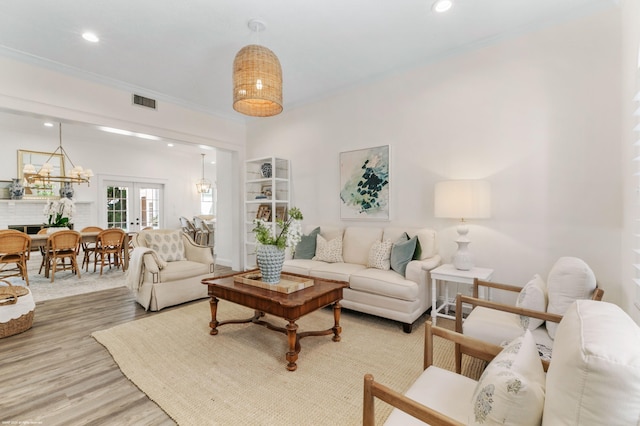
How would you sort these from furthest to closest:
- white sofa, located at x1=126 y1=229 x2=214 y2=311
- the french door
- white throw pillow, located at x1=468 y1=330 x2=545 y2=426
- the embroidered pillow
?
the french door → the embroidered pillow → white sofa, located at x1=126 y1=229 x2=214 y2=311 → white throw pillow, located at x1=468 y1=330 x2=545 y2=426

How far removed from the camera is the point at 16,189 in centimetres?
648

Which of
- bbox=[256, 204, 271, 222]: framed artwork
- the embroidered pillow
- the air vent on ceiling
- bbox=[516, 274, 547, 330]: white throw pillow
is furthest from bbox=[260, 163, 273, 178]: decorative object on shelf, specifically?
bbox=[516, 274, 547, 330]: white throw pillow

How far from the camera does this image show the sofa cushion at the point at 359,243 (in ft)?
12.3

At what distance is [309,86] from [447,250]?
9.68 feet

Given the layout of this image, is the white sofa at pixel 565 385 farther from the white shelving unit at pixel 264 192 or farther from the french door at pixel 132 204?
the french door at pixel 132 204

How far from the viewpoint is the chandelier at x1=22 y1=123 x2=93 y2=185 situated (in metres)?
5.88

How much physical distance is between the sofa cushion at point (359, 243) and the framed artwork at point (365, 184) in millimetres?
264

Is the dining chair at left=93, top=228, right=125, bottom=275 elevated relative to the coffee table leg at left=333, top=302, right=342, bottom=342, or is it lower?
elevated

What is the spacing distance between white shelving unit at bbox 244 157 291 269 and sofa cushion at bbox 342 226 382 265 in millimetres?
1481

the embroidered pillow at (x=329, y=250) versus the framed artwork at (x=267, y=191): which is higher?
the framed artwork at (x=267, y=191)

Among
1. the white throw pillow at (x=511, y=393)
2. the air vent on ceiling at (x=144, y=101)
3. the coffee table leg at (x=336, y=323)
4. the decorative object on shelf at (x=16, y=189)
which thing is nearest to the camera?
the white throw pillow at (x=511, y=393)

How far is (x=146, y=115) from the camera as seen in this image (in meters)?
4.35

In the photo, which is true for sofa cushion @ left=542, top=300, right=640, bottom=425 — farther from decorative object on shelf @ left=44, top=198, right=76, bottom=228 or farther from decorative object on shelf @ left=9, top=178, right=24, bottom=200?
decorative object on shelf @ left=9, top=178, right=24, bottom=200

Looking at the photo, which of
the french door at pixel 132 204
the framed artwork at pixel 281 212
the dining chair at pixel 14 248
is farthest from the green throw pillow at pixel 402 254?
the french door at pixel 132 204
